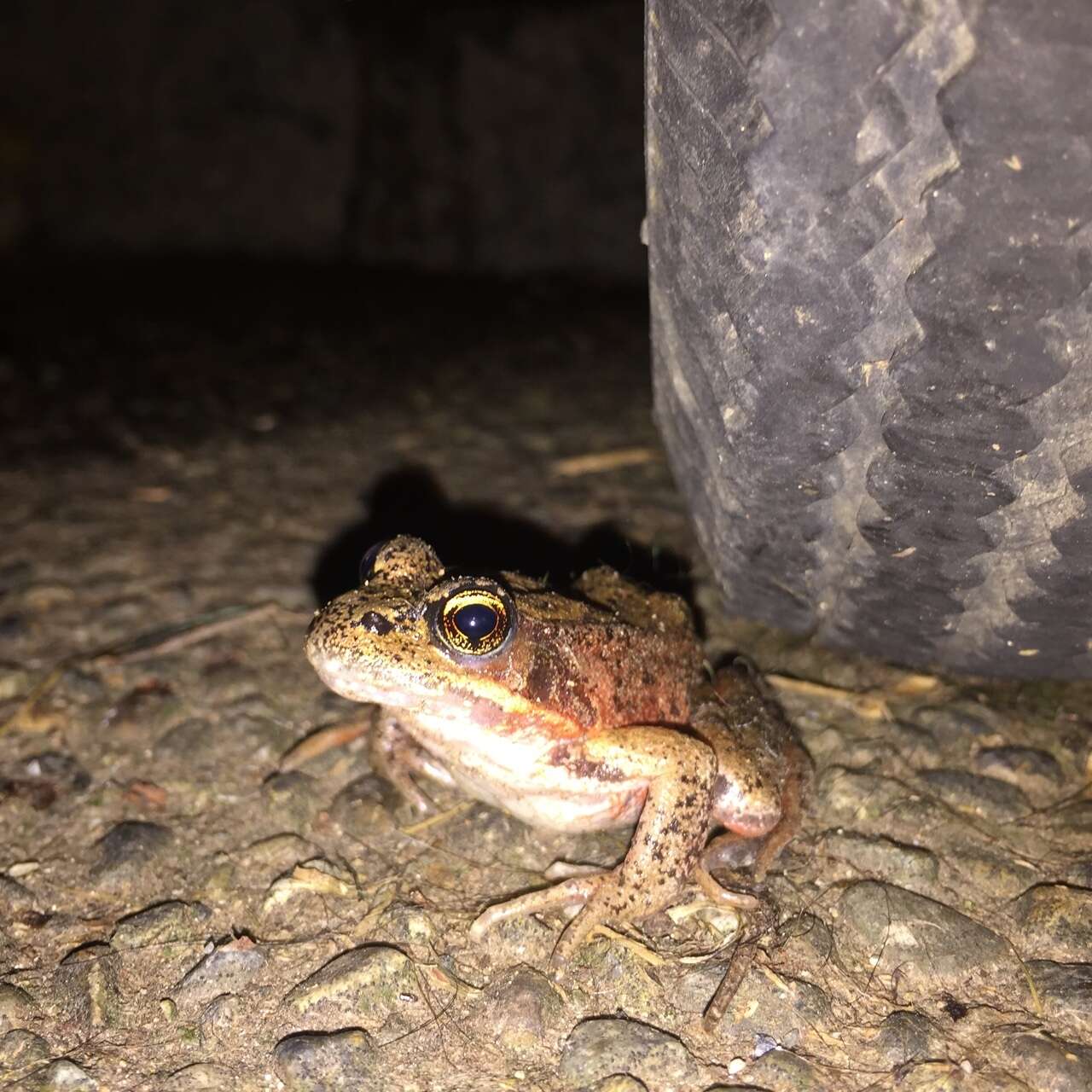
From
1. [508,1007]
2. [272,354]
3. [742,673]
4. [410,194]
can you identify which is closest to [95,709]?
[508,1007]

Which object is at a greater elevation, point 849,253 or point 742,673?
point 849,253

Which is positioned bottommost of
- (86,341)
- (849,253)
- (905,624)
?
(86,341)

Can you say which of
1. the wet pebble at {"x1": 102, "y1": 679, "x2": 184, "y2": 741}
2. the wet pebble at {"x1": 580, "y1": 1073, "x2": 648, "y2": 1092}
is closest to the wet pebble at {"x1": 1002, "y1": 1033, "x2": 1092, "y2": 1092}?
the wet pebble at {"x1": 580, "y1": 1073, "x2": 648, "y2": 1092}

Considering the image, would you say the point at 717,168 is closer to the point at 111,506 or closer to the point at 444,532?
the point at 444,532

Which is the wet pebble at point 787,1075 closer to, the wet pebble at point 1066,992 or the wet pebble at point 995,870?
the wet pebble at point 1066,992

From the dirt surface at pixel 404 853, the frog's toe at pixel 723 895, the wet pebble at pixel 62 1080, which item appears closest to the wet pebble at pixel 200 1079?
the dirt surface at pixel 404 853

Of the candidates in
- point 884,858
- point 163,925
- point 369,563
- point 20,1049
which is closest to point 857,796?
point 884,858

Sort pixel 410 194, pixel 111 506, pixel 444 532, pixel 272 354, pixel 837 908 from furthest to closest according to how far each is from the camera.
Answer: pixel 410 194
pixel 272 354
pixel 111 506
pixel 444 532
pixel 837 908
